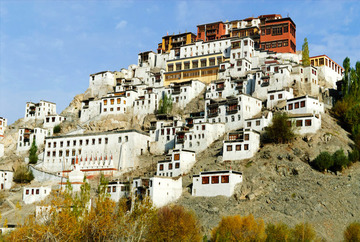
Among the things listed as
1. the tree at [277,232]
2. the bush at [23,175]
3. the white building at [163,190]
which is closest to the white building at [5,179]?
the bush at [23,175]

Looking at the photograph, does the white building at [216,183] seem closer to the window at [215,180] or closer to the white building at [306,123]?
the window at [215,180]

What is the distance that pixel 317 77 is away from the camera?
276 ft

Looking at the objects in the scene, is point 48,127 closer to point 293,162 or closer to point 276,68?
point 276,68

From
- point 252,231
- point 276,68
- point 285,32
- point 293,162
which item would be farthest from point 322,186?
point 285,32

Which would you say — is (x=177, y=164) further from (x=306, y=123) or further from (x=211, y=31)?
(x=211, y=31)

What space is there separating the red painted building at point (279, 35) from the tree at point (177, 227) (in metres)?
52.9

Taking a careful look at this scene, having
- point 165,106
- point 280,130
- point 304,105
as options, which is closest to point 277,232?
point 280,130

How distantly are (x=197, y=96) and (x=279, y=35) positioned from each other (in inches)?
843

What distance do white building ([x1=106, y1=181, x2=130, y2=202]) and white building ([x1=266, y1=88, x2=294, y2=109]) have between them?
86.4 feet

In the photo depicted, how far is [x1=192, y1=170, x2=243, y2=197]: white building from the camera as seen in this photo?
61.1 metres

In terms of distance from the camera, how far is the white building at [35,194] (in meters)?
73.3

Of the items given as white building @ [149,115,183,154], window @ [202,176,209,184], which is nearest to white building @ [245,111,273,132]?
white building @ [149,115,183,154]

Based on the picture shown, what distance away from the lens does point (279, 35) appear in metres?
97.1

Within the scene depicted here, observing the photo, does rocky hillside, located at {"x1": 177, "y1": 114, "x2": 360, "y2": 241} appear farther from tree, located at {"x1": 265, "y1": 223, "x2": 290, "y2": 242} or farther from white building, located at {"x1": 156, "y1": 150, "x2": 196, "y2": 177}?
tree, located at {"x1": 265, "y1": 223, "x2": 290, "y2": 242}
